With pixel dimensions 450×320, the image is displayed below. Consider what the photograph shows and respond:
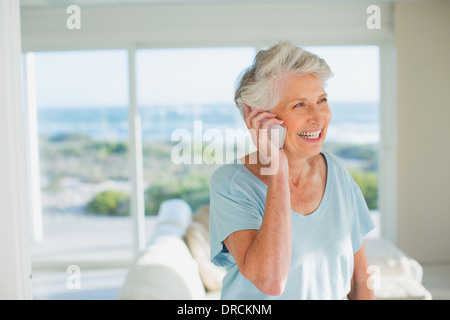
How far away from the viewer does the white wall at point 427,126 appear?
2.85 feet

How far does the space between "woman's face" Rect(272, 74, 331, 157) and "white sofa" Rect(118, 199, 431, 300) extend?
264 mm

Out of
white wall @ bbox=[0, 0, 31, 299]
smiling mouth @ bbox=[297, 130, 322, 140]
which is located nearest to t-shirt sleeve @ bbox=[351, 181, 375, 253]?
smiling mouth @ bbox=[297, 130, 322, 140]

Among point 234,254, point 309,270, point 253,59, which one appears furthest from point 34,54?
point 309,270

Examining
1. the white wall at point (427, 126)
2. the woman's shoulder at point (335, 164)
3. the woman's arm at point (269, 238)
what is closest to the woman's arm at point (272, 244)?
the woman's arm at point (269, 238)

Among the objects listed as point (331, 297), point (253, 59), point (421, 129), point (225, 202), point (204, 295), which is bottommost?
point (204, 295)

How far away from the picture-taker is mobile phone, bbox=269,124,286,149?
77cm

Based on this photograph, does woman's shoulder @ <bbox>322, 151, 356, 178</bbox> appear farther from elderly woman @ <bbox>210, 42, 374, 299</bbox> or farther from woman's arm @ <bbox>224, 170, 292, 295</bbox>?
woman's arm @ <bbox>224, 170, 292, 295</bbox>

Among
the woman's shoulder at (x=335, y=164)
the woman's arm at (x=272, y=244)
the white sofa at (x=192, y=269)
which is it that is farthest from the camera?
the white sofa at (x=192, y=269)

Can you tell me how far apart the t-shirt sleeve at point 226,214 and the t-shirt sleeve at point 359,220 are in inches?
7.9

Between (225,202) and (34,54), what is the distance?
25.0 inches

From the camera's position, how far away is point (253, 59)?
2.61 feet

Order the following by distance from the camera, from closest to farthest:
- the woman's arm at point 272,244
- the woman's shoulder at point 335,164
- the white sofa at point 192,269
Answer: the woman's arm at point 272,244, the woman's shoulder at point 335,164, the white sofa at point 192,269

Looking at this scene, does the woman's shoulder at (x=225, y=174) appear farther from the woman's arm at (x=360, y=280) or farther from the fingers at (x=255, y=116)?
the woman's arm at (x=360, y=280)

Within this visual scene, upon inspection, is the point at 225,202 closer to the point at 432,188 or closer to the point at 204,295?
the point at 432,188
